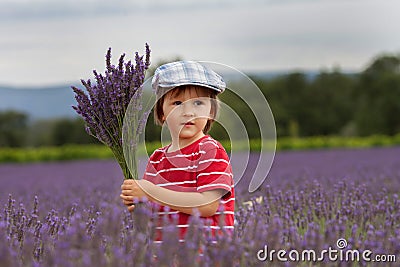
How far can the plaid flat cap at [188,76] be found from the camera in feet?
8.86

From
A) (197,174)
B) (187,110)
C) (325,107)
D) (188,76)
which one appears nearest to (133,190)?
(197,174)

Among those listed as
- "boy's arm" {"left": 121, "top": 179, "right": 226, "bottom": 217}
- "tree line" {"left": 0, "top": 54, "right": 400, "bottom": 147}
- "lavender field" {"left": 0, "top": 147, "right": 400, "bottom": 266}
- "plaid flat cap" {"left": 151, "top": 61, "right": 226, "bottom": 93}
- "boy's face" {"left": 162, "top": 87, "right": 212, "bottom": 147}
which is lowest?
"lavender field" {"left": 0, "top": 147, "right": 400, "bottom": 266}

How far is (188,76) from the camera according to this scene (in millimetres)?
2705

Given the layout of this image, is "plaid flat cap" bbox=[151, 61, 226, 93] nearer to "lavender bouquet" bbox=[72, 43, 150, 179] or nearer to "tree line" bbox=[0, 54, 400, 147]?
"lavender bouquet" bbox=[72, 43, 150, 179]

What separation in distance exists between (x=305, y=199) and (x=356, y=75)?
4148 cm

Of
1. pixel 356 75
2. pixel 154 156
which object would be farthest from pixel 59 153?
pixel 356 75

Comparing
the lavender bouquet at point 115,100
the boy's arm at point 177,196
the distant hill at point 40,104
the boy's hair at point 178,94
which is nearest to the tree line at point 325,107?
the distant hill at point 40,104

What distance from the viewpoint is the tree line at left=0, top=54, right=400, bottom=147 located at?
3756 cm

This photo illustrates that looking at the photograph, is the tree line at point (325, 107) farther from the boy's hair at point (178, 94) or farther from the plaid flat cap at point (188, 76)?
the plaid flat cap at point (188, 76)

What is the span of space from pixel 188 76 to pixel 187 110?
139mm

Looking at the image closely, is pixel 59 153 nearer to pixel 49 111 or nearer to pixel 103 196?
pixel 103 196

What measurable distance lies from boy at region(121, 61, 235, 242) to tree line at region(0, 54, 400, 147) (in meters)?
32.0

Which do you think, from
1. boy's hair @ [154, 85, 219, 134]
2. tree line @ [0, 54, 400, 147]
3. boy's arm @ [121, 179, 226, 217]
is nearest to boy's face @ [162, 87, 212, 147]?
boy's hair @ [154, 85, 219, 134]

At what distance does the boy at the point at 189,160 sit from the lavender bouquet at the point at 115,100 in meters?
0.09
